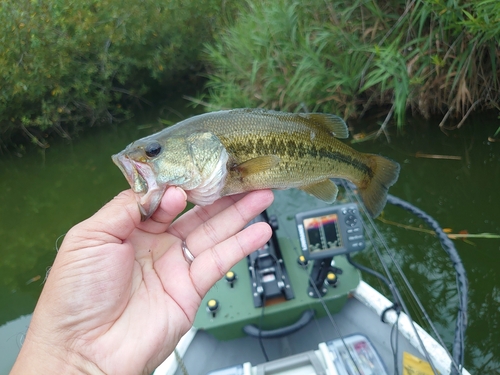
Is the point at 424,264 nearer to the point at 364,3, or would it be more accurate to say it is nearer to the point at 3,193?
the point at 364,3

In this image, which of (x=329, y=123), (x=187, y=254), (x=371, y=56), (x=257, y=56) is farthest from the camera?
(x=257, y=56)

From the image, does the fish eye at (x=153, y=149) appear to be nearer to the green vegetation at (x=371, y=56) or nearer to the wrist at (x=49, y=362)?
the wrist at (x=49, y=362)

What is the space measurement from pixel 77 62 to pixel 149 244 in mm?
9091

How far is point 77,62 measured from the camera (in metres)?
9.13

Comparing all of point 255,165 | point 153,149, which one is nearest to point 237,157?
point 255,165

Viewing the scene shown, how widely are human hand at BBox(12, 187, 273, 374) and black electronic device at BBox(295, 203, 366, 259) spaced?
0.70 meters

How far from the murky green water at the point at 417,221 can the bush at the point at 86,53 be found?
2.10m

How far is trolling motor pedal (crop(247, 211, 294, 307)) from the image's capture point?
2.57 metres

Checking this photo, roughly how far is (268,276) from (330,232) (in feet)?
2.03

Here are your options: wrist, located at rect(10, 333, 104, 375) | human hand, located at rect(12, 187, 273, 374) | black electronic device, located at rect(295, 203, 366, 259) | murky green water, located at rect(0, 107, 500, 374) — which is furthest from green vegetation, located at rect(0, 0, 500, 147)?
wrist, located at rect(10, 333, 104, 375)

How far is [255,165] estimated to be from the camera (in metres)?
1.79

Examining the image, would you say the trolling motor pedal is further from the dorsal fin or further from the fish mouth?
the fish mouth

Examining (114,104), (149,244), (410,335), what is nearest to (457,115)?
(410,335)

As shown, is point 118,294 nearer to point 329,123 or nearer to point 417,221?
point 329,123
